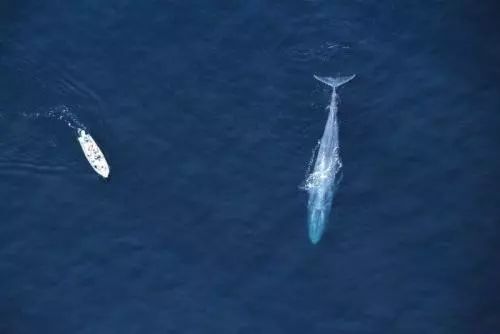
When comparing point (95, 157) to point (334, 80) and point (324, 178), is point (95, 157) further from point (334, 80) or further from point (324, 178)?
point (334, 80)

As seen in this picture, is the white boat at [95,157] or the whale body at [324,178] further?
the white boat at [95,157]

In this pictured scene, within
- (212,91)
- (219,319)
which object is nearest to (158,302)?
(219,319)

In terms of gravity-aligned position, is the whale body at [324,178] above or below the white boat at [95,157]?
below

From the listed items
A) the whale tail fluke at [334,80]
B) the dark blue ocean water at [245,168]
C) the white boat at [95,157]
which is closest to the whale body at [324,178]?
the dark blue ocean water at [245,168]

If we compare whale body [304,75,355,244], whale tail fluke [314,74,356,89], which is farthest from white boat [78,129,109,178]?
whale tail fluke [314,74,356,89]

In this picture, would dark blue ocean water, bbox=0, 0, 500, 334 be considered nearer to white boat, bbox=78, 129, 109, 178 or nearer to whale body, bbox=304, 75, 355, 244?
whale body, bbox=304, 75, 355, 244

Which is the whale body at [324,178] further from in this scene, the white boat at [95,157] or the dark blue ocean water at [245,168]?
the white boat at [95,157]

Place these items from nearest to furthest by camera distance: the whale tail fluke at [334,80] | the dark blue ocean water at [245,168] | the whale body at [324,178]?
the dark blue ocean water at [245,168] < the whale body at [324,178] < the whale tail fluke at [334,80]
